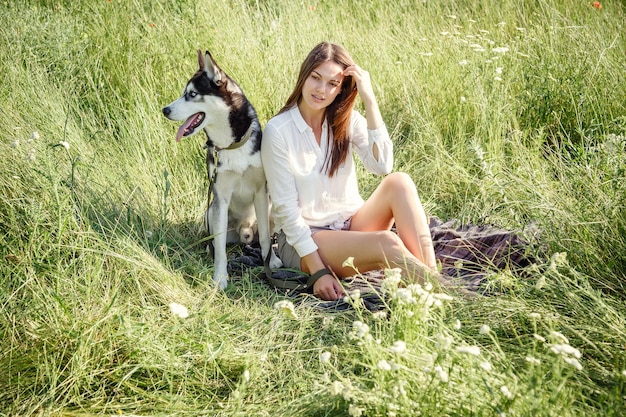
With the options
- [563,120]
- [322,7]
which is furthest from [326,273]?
[322,7]

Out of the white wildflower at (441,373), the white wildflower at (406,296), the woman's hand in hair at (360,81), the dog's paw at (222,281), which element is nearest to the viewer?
the white wildflower at (441,373)

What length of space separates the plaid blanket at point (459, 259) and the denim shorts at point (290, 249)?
0.05 m

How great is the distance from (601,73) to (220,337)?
3.23 m

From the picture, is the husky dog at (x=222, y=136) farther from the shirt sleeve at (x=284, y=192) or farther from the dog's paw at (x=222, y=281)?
the shirt sleeve at (x=284, y=192)


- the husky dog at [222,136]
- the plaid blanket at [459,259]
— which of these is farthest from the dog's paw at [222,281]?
the plaid blanket at [459,259]

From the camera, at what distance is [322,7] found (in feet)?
18.9

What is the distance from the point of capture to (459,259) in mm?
2795

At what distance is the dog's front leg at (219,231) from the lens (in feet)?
10.4

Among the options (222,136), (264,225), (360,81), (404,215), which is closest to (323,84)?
(360,81)

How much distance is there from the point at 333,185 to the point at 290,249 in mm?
402

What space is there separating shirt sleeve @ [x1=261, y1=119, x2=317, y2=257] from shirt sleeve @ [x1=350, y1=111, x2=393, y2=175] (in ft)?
1.41

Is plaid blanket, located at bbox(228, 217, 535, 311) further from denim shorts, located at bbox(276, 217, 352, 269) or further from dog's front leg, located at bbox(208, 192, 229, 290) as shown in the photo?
dog's front leg, located at bbox(208, 192, 229, 290)

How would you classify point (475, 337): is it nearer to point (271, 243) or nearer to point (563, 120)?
point (271, 243)

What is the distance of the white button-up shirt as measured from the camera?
3.01 meters
